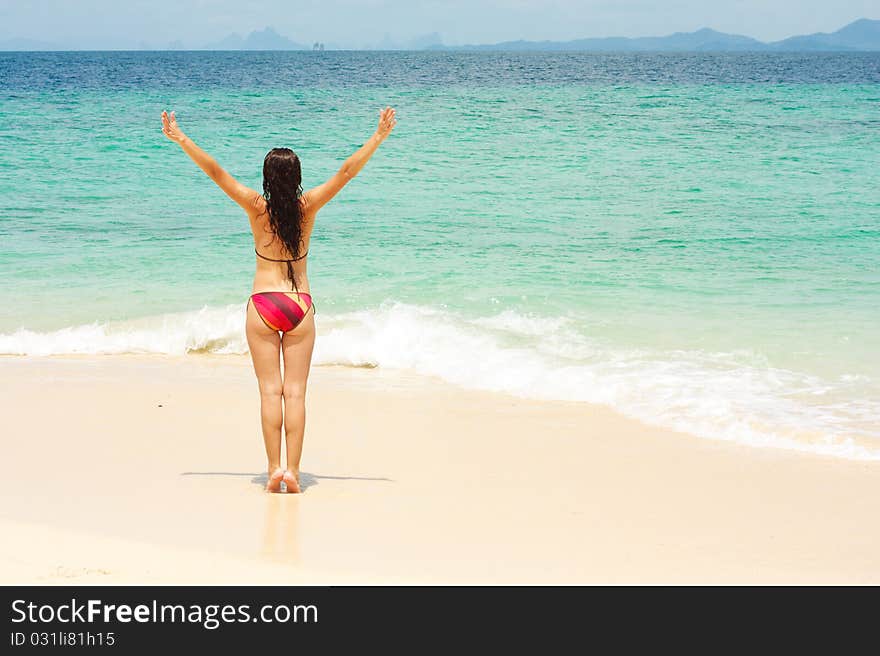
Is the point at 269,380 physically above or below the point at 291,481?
above

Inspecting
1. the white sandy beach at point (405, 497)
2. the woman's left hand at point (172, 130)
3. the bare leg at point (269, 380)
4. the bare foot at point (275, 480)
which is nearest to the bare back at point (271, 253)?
the bare leg at point (269, 380)

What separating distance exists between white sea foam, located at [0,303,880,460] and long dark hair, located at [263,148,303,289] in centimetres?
295

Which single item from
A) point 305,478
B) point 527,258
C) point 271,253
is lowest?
point 305,478

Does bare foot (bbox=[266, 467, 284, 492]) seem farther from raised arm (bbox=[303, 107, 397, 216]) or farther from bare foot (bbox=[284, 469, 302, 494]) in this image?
raised arm (bbox=[303, 107, 397, 216])

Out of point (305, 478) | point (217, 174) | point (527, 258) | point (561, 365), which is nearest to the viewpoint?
point (217, 174)

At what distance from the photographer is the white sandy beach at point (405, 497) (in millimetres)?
3670

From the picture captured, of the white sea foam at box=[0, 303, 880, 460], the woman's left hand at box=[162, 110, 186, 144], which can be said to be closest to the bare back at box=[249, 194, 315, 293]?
the woman's left hand at box=[162, 110, 186, 144]

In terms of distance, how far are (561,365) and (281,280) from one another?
11.8 feet

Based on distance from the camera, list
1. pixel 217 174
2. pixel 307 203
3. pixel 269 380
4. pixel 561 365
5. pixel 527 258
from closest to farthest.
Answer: pixel 217 174 < pixel 307 203 < pixel 269 380 < pixel 561 365 < pixel 527 258

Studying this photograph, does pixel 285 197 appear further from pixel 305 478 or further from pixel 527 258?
pixel 527 258

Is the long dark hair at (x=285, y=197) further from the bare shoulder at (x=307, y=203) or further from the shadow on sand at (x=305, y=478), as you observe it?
the shadow on sand at (x=305, y=478)

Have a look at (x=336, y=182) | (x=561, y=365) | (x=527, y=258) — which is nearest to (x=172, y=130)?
(x=336, y=182)

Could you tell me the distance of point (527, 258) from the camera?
39.2ft

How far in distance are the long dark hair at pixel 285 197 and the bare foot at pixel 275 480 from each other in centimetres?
89
